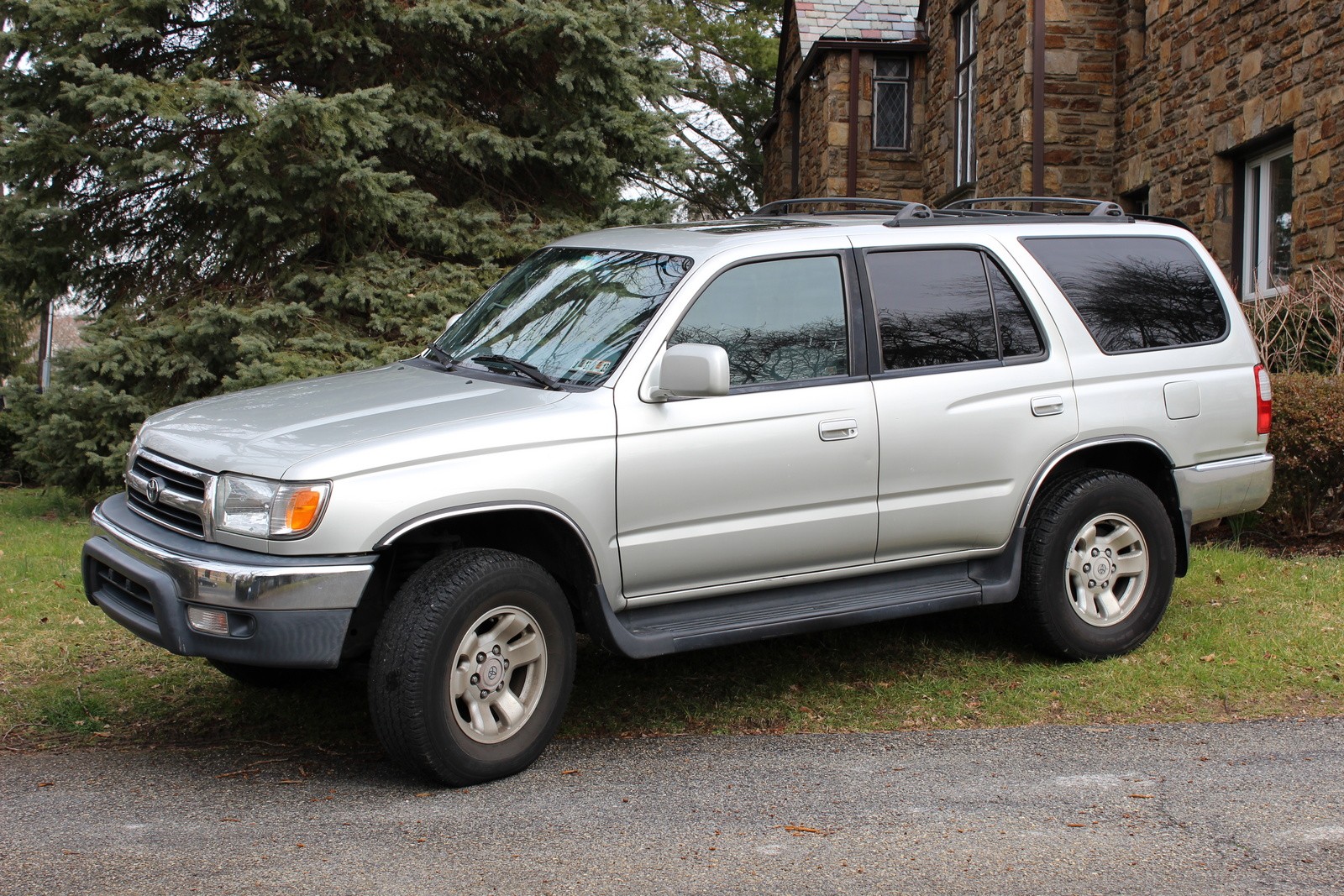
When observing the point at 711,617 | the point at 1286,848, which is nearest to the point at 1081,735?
the point at 1286,848

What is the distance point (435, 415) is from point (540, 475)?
43 cm

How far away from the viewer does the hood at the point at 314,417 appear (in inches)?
169

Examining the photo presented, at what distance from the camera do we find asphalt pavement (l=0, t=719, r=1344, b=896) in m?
3.68

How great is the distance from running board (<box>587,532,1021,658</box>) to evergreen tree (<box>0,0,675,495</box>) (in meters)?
6.31

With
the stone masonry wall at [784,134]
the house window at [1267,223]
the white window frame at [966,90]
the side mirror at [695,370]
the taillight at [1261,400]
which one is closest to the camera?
the side mirror at [695,370]

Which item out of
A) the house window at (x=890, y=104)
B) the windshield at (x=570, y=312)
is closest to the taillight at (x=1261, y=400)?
the windshield at (x=570, y=312)

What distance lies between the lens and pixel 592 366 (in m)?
4.89

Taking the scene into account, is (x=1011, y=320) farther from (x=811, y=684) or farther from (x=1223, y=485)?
(x=811, y=684)

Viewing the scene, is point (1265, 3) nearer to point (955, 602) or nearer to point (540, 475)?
point (955, 602)

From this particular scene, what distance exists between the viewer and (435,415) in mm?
4512

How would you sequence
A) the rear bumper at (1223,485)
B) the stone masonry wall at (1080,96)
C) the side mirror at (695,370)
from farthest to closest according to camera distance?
1. the stone masonry wall at (1080,96)
2. the rear bumper at (1223,485)
3. the side mirror at (695,370)

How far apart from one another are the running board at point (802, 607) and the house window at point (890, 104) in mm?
16980

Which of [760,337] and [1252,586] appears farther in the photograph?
[1252,586]

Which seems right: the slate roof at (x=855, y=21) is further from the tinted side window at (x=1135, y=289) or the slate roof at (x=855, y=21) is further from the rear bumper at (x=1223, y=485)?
the rear bumper at (x=1223, y=485)
